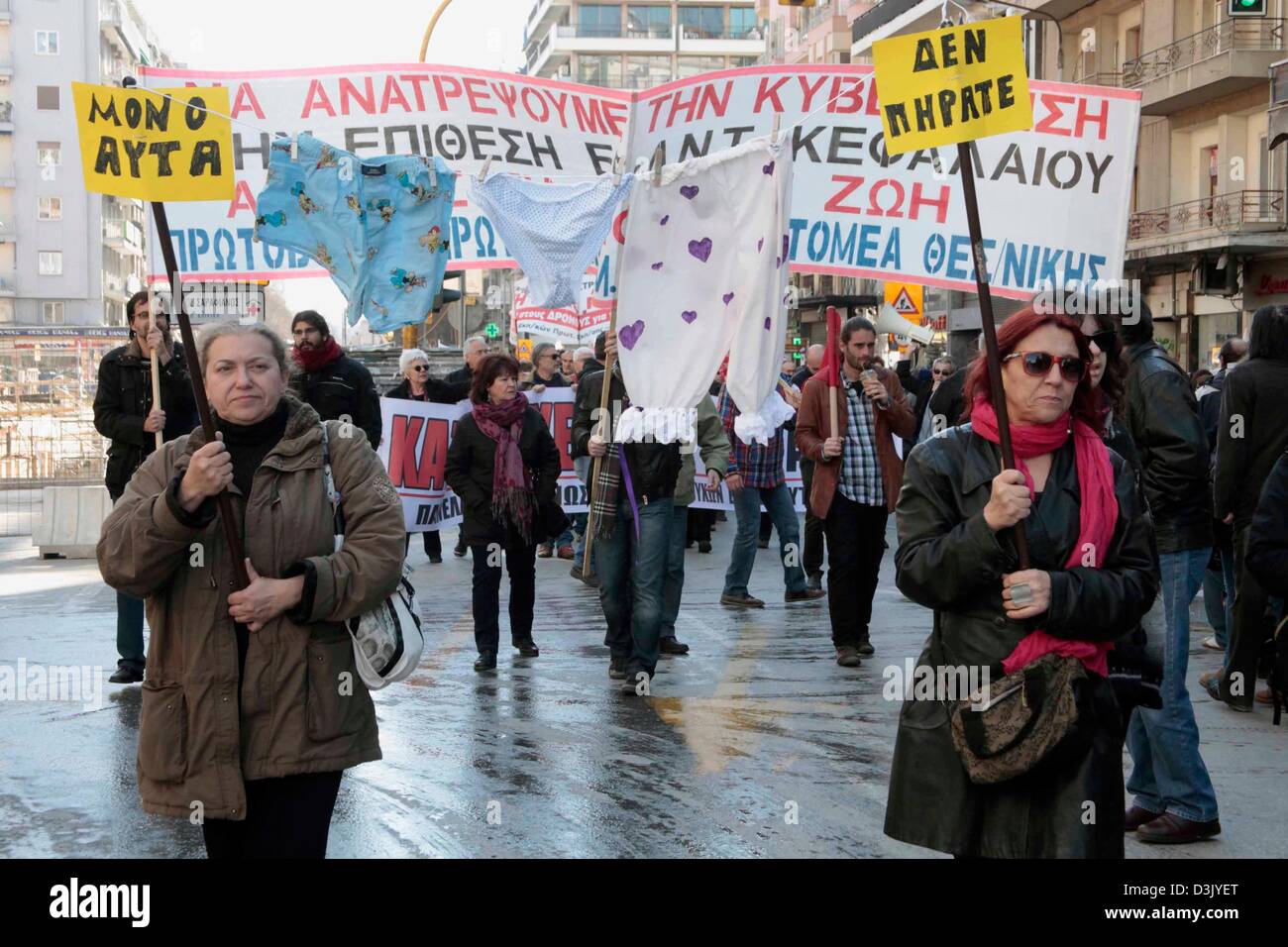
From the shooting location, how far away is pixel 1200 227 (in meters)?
31.4

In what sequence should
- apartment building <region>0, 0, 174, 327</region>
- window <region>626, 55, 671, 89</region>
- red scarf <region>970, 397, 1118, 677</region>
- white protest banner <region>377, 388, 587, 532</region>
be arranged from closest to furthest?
red scarf <region>970, 397, 1118, 677</region> < white protest banner <region>377, 388, 587, 532</region> < apartment building <region>0, 0, 174, 327</region> < window <region>626, 55, 671, 89</region>

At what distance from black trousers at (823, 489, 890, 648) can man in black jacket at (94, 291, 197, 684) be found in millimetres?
3773

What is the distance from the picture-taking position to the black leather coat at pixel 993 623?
3.69m

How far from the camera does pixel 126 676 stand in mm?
8617

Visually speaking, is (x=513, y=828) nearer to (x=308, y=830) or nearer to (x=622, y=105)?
(x=308, y=830)

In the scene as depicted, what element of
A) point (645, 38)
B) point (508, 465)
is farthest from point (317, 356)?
point (645, 38)

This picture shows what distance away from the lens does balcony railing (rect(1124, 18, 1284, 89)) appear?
30203 mm

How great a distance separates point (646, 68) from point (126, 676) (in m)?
95.6

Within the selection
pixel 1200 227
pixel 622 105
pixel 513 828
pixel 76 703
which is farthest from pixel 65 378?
pixel 1200 227

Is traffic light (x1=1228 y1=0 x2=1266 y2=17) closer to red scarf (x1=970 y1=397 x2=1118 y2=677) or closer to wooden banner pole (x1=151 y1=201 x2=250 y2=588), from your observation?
red scarf (x1=970 y1=397 x2=1118 y2=677)

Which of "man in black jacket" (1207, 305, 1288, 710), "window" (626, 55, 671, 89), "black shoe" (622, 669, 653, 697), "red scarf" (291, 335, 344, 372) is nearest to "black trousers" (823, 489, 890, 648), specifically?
"black shoe" (622, 669, 653, 697)

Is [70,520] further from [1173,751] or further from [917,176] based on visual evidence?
[1173,751]

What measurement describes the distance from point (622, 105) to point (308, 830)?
801cm

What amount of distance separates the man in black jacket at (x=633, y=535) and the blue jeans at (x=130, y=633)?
2.46 m
